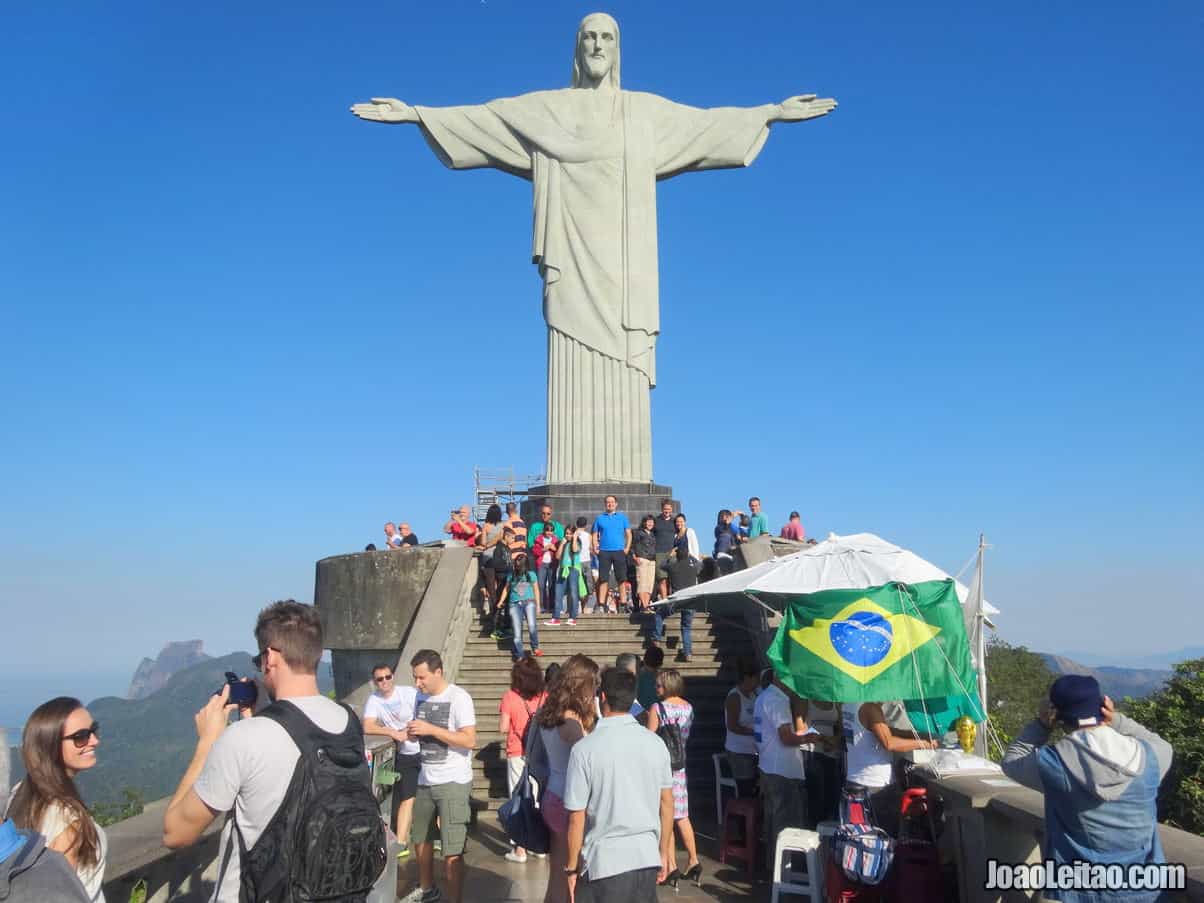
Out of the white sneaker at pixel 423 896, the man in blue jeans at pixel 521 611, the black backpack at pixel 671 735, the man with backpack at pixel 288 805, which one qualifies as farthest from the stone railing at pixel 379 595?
the man with backpack at pixel 288 805

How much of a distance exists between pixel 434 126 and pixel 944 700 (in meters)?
12.9

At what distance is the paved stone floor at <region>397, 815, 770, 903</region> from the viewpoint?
680 centimetres

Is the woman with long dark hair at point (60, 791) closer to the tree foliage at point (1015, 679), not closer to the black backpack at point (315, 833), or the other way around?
the black backpack at point (315, 833)

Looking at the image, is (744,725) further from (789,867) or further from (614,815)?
(614,815)

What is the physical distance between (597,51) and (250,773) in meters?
16.0

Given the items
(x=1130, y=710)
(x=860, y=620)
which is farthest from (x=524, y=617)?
(x=1130, y=710)

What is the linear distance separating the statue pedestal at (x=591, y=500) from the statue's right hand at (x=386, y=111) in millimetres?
6176

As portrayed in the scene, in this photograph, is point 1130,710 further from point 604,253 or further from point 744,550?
point 604,253

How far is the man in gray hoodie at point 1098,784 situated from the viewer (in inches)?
149

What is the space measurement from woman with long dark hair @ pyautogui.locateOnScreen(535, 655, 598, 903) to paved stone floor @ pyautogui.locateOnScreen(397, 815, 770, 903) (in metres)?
1.79

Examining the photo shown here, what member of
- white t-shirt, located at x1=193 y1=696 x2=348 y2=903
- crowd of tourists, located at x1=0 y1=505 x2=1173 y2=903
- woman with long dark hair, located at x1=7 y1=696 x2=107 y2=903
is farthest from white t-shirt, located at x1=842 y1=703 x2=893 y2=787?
woman with long dark hair, located at x1=7 y1=696 x2=107 y2=903

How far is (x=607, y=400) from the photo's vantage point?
54.7 feet

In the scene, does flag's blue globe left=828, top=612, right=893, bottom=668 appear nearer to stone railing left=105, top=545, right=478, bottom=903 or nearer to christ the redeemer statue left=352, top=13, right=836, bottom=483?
stone railing left=105, top=545, right=478, bottom=903

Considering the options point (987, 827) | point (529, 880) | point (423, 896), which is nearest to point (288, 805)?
point (987, 827)
